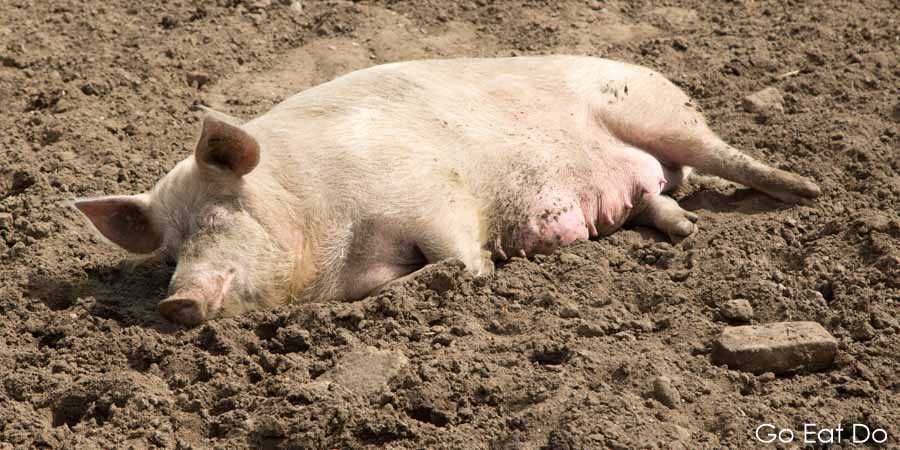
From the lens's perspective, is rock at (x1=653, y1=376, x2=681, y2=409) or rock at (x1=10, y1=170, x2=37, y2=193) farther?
rock at (x1=10, y1=170, x2=37, y2=193)

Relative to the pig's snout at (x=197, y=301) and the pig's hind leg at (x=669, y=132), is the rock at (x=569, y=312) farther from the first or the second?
the pig's hind leg at (x=669, y=132)

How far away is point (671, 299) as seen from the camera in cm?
445

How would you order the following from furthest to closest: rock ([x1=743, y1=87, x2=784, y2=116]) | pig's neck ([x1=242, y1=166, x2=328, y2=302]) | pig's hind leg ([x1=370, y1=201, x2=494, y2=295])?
rock ([x1=743, y1=87, x2=784, y2=116]) < pig's hind leg ([x1=370, y1=201, x2=494, y2=295]) < pig's neck ([x1=242, y1=166, x2=328, y2=302])

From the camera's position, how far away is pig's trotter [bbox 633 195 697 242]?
204 inches

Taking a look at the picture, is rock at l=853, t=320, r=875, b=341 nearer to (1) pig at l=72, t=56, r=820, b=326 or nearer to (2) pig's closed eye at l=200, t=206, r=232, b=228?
(1) pig at l=72, t=56, r=820, b=326

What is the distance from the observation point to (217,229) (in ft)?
14.3

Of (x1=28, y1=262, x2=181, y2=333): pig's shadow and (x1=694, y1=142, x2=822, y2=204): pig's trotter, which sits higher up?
(x1=694, y1=142, x2=822, y2=204): pig's trotter

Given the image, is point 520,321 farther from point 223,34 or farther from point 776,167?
point 223,34

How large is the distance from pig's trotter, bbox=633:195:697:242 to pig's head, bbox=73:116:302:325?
5.63 feet

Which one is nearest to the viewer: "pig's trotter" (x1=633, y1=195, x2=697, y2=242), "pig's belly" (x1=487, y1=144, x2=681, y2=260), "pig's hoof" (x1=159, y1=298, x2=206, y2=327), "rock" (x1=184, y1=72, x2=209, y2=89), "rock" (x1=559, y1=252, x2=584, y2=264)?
"pig's hoof" (x1=159, y1=298, x2=206, y2=327)

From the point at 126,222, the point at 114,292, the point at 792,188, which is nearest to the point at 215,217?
the point at 126,222

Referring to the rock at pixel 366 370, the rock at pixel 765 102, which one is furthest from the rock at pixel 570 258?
the rock at pixel 765 102

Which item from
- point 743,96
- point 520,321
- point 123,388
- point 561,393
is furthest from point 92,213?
point 743,96

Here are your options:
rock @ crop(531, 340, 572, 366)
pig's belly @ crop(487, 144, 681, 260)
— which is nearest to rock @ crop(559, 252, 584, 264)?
pig's belly @ crop(487, 144, 681, 260)
